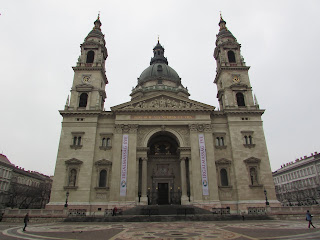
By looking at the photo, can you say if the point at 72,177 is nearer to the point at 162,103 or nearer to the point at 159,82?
the point at 162,103

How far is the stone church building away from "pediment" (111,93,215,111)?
0.15 m

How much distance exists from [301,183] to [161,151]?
43.4 m

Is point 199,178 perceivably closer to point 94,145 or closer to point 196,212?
point 196,212

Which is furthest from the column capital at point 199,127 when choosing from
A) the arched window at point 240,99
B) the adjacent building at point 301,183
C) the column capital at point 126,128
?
the adjacent building at point 301,183

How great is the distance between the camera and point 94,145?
32.5 metres

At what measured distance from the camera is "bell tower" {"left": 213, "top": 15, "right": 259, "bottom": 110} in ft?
118

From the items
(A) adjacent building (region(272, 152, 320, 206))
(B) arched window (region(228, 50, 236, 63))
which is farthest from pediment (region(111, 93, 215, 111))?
(A) adjacent building (region(272, 152, 320, 206))

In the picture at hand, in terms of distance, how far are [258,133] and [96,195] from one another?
942 inches

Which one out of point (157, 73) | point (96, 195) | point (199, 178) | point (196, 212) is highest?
point (157, 73)

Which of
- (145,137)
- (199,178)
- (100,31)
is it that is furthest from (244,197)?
(100,31)

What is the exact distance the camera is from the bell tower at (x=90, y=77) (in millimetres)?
35438

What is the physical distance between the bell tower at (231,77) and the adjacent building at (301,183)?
28.9 meters

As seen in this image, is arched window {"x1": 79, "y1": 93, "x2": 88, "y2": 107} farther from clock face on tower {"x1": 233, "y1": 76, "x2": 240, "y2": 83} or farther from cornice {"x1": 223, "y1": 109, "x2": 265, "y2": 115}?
clock face on tower {"x1": 233, "y1": 76, "x2": 240, "y2": 83}

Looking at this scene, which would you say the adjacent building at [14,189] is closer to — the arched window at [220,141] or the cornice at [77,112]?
the cornice at [77,112]
